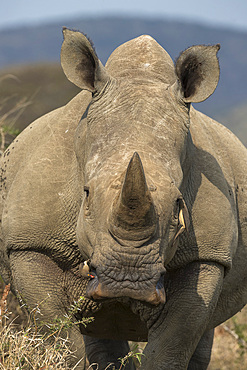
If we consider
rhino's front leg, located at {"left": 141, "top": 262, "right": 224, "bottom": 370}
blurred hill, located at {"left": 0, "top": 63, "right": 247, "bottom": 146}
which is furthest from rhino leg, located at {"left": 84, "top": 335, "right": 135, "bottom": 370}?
blurred hill, located at {"left": 0, "top": 63, "right": 247, "bottom": 146}

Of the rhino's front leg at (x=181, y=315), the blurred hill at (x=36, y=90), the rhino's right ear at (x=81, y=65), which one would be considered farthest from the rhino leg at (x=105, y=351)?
the blurred hill at (x=36, y=90)

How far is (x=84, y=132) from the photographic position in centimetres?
556

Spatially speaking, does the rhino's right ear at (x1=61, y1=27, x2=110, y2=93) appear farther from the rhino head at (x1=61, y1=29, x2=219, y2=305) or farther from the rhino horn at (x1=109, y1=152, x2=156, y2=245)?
the rhino horn at (x1=109, y1=152, x2=156, y2=245)

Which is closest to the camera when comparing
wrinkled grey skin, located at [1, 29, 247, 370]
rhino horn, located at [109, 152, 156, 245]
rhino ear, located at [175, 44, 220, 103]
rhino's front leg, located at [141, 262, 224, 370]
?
rhino horn, located at [109, 152, 156, 245]

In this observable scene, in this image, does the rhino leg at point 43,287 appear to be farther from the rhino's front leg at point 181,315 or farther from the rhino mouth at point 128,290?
the rhino mouth at point 128,290

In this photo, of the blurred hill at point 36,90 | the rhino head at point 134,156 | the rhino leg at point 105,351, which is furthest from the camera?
the blurred hill at point 36,90

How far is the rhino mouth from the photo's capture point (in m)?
4.50

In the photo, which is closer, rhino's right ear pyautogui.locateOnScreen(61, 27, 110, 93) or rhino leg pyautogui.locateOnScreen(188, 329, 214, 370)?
rhino's right ear pyautogui.locateOnScreen(61, 27, 110, 93)

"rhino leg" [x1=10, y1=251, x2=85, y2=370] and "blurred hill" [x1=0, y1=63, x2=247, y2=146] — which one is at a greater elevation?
"rhino leg" [x1=10, y1=251, x2=85, y2=370]

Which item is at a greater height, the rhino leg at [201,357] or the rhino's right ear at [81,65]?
the rhino's right ear at [81,65]

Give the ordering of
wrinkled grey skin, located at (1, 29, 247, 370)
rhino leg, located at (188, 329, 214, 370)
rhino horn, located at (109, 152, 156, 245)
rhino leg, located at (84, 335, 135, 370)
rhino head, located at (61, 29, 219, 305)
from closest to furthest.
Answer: rhino horn, located at (109, 152, 156, 245), rhino head, located at (61, 29, 219, 305), wrinkled grey skin, located at (1, 29, 247, 370), rhino leg, located at (84, 335, 135, 370), rhino leg, located at (188, 329, 214, 370)

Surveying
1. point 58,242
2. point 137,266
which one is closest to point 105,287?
point 137,266

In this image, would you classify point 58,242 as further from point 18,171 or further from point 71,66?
point 71,66

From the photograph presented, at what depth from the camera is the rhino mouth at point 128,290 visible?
4.50m
